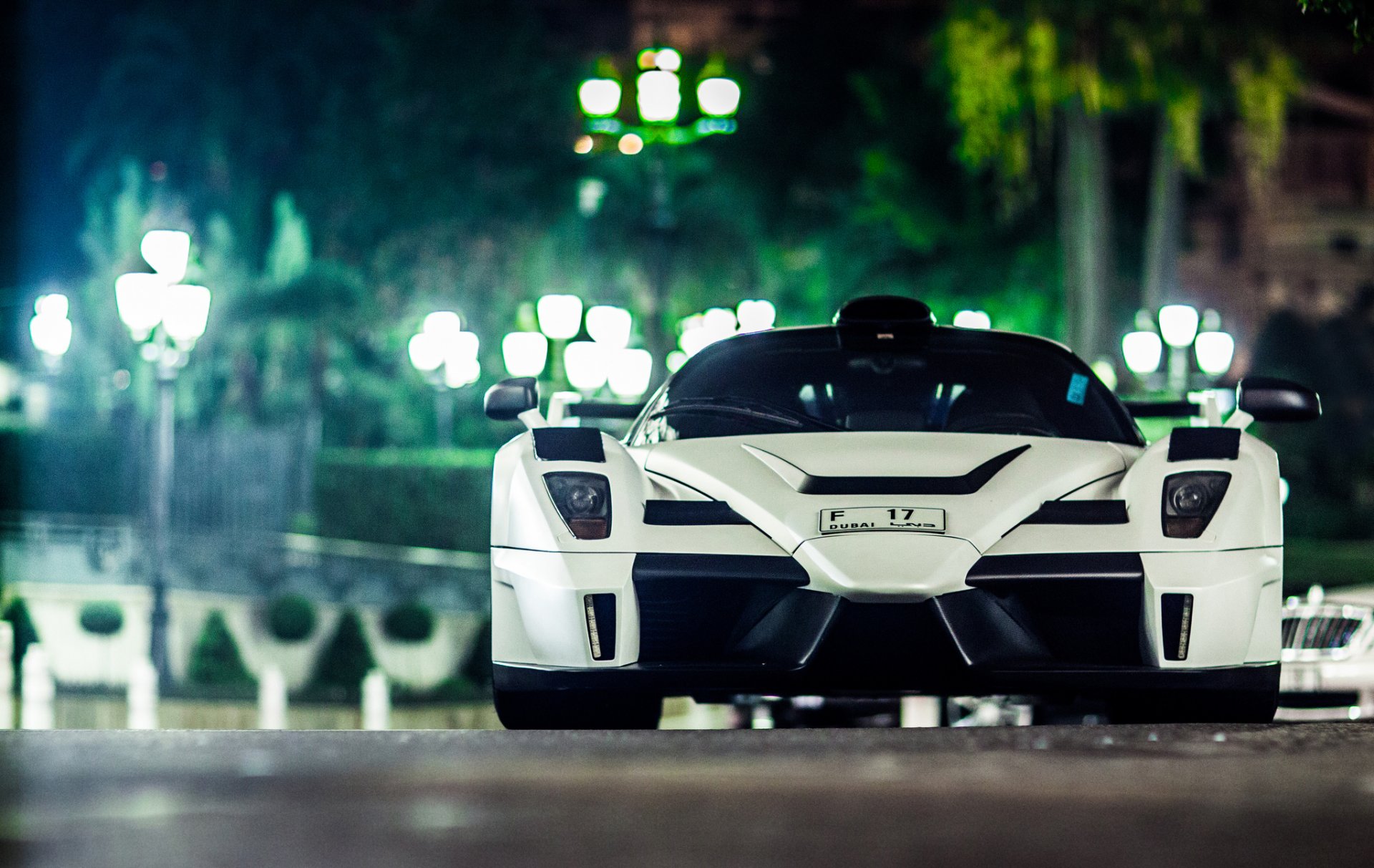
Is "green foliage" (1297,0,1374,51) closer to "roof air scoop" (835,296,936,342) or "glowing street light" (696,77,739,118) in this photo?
"roof air scoop" (835,296,936,342)

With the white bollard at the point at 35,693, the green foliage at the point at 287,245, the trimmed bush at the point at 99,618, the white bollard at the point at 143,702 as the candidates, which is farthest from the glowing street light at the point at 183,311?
the green foliage at the point at 287,245

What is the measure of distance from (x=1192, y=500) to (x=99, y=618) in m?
23.7

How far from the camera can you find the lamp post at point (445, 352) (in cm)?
3703

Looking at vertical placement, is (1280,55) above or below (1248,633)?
above

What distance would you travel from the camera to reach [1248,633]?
5605mm

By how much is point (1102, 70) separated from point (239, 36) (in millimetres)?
25633

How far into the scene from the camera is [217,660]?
2672 cm

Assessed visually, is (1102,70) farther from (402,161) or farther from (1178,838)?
(402,161)

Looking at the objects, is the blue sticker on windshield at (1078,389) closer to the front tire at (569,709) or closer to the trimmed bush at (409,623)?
the front tire at (569,709)

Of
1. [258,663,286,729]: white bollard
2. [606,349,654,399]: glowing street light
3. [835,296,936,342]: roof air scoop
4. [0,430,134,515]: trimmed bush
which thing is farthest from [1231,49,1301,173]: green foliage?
[0,430,134,515]: trimmed bush

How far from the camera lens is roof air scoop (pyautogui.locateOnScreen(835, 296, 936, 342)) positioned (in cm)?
690

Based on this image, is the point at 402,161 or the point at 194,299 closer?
the point at 194,299

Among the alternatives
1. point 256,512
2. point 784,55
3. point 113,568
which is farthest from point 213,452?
point 784,55

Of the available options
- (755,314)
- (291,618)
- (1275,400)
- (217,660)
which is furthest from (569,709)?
(755,314)
